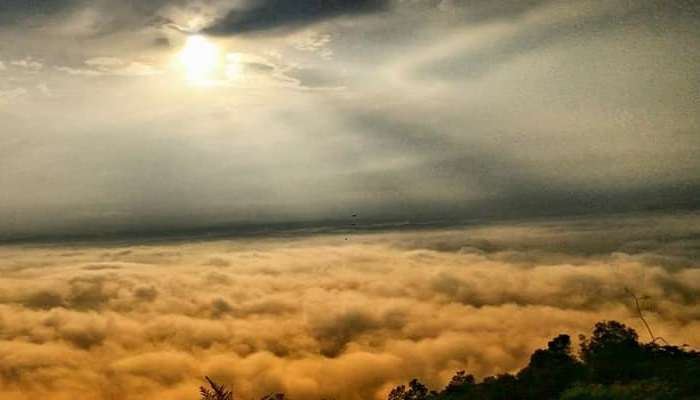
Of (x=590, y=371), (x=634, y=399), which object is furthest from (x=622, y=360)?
(x=634, y=399)

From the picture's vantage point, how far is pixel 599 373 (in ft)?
208

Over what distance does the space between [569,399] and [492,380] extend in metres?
16.4

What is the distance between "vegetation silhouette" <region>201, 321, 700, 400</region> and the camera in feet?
177

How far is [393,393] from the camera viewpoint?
82.6 meters

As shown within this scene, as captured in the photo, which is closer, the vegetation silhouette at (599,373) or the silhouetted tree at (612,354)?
the vegetation silhouette at (599,373)

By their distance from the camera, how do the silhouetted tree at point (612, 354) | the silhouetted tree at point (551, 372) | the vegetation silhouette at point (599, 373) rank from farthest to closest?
the silhouetted tree at point (551, 372) → the silhouetted tree at point (612, 354) → the vegetation silhouette at point (599, 373)

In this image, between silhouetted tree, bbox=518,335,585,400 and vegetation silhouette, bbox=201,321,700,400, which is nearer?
vegetation silhouette, bbox=201,321,700,400

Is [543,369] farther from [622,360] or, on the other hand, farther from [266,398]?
[266,398]

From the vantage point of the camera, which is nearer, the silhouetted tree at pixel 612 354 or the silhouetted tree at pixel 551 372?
the silhouetted tree at pixel 612 354

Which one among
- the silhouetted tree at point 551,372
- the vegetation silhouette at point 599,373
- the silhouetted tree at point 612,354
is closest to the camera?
the vegetation silhouette at point 599,373

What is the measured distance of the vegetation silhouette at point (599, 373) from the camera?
53875mm

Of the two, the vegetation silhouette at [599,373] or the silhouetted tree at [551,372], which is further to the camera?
the silhouetted tree at [551,372]

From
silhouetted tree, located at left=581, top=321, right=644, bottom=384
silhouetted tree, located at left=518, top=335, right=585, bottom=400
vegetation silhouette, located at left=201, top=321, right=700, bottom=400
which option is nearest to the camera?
vegetation silhouette, located at left=201, top=321, right=700, bottom=400

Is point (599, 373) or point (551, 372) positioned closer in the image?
point (599, 373)
